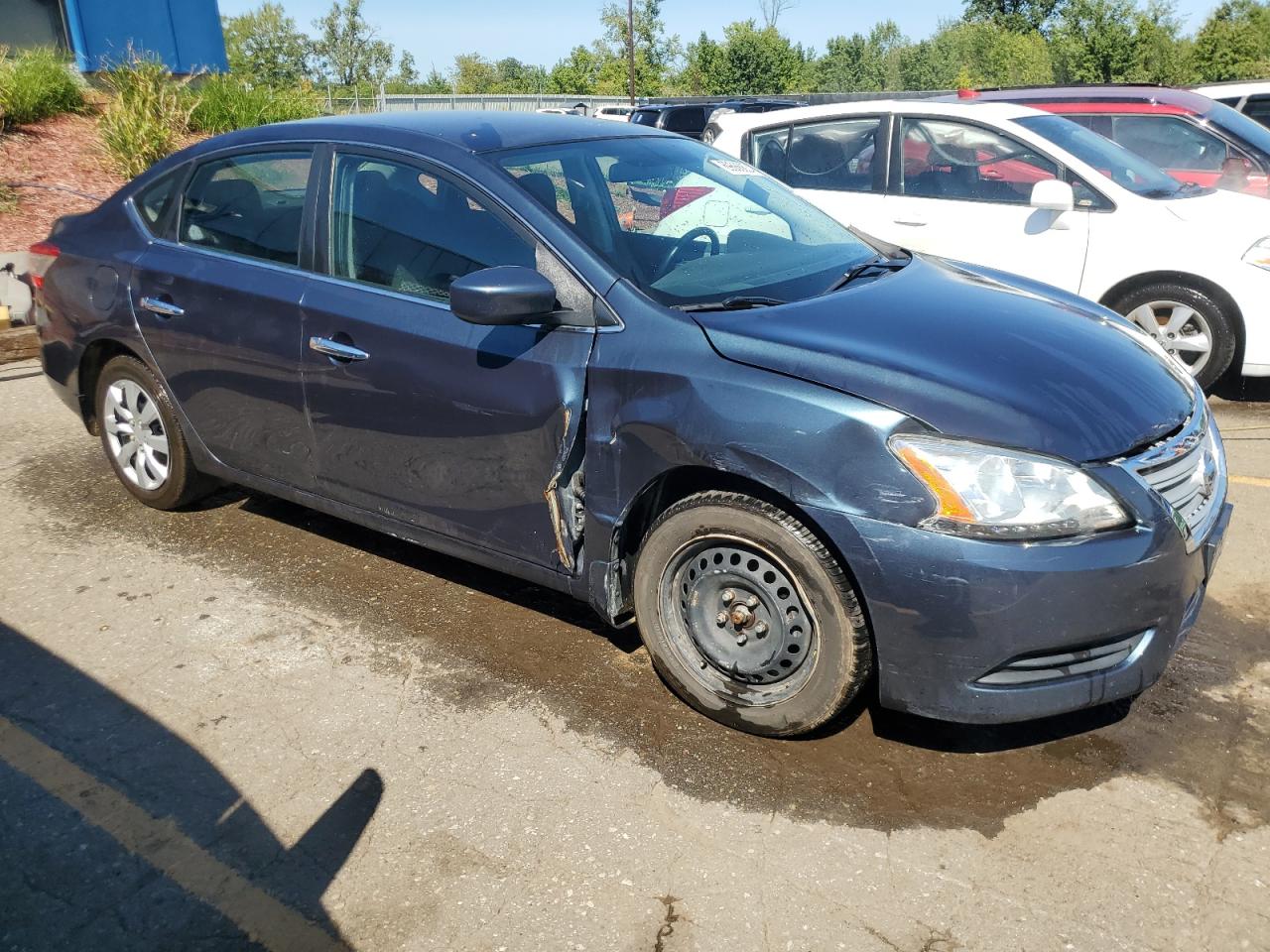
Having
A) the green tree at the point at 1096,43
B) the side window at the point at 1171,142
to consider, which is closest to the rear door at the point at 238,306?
the side window at the point at 1171,142

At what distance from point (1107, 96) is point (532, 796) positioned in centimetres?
752

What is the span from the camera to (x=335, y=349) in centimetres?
394

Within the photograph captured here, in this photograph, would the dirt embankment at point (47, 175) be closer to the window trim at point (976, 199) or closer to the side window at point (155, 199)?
the side window at point (155, 199)

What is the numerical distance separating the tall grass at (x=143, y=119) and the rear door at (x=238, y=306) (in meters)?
9.02

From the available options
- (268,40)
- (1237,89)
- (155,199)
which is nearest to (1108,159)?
(1237,89)

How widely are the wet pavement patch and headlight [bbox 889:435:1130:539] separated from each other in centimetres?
80

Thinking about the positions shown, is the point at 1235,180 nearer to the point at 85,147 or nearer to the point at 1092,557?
the point at 1092,557

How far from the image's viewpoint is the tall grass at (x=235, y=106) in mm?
14070

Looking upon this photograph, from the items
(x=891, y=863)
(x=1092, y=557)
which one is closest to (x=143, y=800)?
(x=891, y=863)

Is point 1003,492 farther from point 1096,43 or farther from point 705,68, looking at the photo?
point 705,68

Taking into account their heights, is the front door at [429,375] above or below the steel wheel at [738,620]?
above

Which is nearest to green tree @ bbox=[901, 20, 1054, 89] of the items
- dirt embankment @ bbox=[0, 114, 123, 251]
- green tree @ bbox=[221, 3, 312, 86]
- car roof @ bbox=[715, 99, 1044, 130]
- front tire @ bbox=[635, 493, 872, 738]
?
green tree @ bbox=[221, 3, 312, 86]

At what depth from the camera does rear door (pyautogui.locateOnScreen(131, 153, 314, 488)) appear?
13.7 feet

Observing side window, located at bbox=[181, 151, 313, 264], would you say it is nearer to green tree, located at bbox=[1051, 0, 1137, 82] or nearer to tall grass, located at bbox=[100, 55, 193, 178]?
tall grass, located at bbox=[100, 55, 193, 178]
